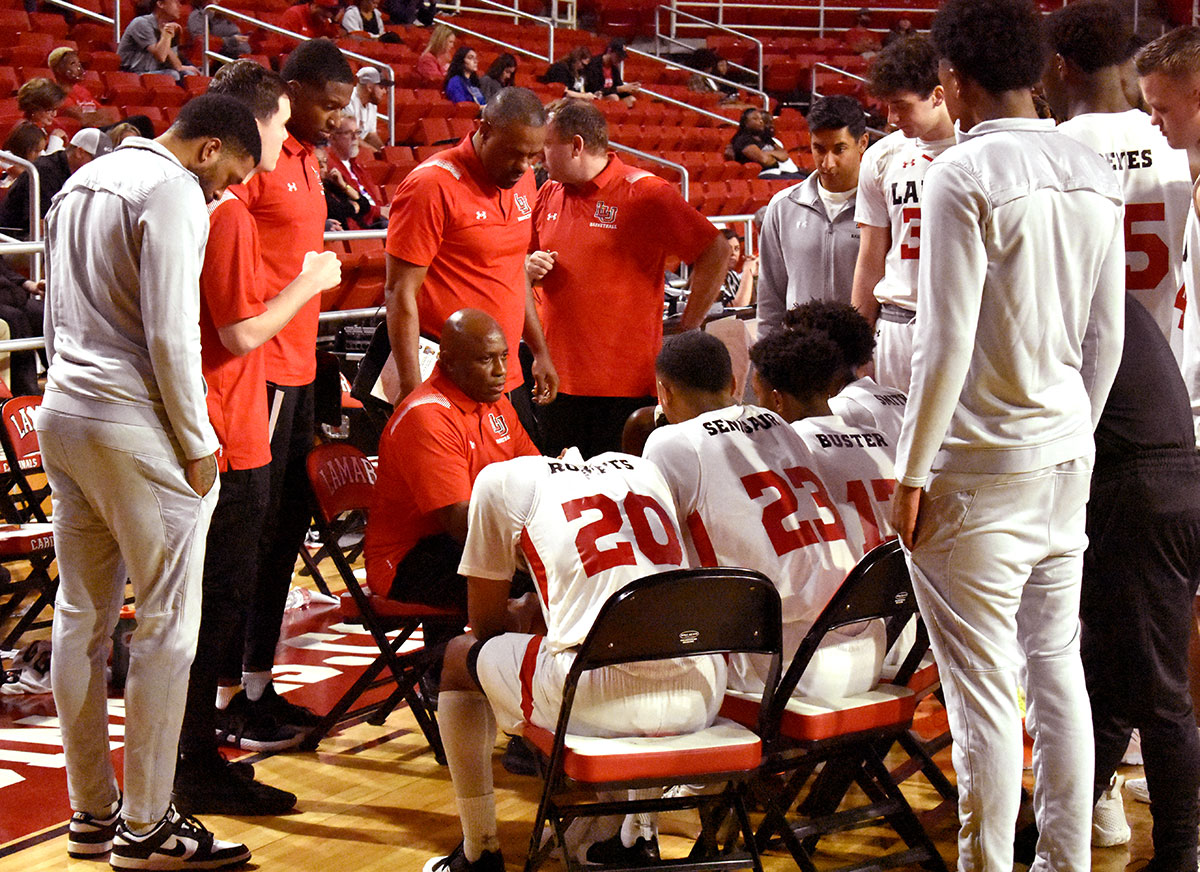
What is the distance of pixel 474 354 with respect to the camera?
11.6 ft

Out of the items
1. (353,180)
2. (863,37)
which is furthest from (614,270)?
(863,37)

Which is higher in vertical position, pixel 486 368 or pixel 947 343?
pixel 947 343

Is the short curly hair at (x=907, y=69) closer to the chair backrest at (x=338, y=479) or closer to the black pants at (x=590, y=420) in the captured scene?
the black pants at (x=590, y=420)

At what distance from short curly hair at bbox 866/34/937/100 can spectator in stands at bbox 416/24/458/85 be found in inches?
401

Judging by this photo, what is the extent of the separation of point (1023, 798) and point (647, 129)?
12.0 metres

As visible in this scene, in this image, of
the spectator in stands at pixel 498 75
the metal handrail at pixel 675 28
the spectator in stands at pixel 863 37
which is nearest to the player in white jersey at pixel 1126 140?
the spectator in stands at pixel 498 75

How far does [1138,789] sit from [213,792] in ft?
7.72

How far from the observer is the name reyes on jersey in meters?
3.19

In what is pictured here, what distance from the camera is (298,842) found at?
10.6ft

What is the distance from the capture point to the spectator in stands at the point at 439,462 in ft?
11.4

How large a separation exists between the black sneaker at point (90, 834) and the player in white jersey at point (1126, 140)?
8.85 feet

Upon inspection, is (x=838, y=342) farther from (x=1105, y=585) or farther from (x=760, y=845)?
(x=760, y=845)

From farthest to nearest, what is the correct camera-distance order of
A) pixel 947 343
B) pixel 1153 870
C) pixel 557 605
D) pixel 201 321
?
pixel 201 321
pixel 1153 870
pixel 557 605
pixel 947 343

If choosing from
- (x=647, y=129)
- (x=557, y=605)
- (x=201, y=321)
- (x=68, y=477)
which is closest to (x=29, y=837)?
(x=68, y=477)
